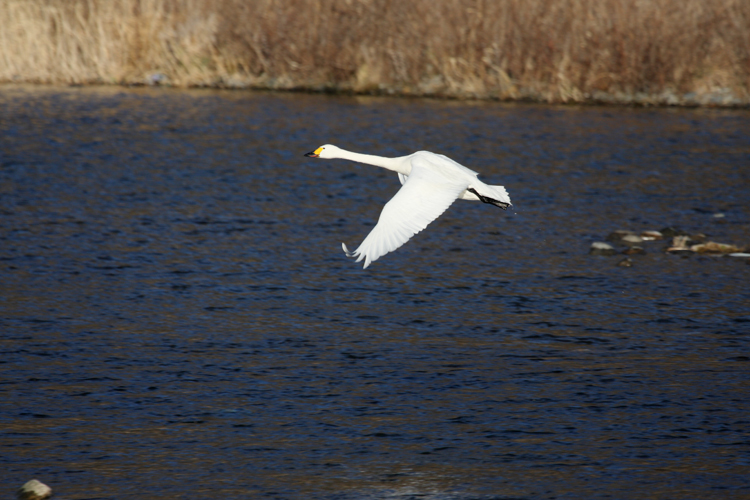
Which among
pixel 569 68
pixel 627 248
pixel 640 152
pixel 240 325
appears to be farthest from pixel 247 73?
pixel 240 325

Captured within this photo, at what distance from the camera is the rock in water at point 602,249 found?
1247cm

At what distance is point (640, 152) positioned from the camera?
720 inches

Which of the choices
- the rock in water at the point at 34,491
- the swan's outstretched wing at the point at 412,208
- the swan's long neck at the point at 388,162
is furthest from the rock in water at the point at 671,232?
the rock in water at the point at 34,491

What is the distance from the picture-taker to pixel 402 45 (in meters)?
23.6

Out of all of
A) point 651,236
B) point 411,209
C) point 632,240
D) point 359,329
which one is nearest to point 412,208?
point 411,209

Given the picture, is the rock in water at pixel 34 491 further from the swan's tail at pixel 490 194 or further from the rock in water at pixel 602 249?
the rock in water at pixel 602 249

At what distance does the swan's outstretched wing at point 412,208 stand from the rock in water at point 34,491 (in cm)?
245

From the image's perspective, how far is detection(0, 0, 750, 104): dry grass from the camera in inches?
884

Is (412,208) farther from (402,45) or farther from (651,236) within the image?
(402,45)

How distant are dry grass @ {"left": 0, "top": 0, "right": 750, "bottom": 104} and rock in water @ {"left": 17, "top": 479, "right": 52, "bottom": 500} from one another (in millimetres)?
18001

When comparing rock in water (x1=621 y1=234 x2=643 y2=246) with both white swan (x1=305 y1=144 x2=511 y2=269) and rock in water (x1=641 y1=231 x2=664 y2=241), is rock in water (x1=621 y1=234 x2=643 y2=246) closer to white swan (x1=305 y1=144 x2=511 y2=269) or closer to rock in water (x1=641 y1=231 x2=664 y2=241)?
rock in water (x1=641 y1=231 x2=664 y2=241)

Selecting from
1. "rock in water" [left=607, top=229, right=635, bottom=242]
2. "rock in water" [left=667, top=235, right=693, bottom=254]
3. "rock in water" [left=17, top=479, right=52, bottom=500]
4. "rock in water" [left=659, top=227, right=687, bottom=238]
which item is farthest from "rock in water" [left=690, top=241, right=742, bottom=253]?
"rock in water" [left=17, top=479, right=52, bottom=500]

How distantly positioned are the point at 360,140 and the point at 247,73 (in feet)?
23.4

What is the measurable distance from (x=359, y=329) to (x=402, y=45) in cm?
1493
